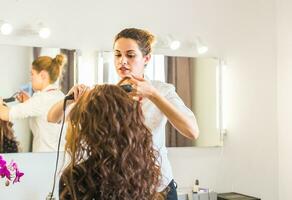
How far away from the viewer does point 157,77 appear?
2.51 metres

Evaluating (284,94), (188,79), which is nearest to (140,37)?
(188,79)

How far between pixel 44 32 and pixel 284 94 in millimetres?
1720

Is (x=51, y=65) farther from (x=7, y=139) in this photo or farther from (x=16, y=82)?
(x=7, y=139)

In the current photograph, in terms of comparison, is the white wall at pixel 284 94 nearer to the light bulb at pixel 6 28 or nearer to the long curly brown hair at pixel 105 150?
the light bulb at pixel 6 28

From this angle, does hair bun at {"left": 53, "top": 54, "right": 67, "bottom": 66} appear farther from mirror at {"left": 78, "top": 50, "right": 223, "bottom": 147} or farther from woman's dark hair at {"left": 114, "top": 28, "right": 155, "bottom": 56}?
woman's dark hair at {"left": 114, "top": 28, "right": 155, "bottom": 56}

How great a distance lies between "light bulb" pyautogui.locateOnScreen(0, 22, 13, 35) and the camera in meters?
2.18

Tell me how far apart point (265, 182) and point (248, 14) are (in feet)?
4.02

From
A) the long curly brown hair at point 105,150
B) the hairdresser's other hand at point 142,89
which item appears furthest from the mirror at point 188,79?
the long curly brown hair at point 105,150

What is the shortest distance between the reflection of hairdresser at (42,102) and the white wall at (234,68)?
297 mm

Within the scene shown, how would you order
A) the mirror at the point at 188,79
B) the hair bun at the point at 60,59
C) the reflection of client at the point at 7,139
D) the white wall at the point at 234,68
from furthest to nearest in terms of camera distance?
1. the white wall at the point at 234,68
2. the mirror at the point at 188,79
3. the hair bun at the point at 60,59
4. the reflection of client at the point at 7,139

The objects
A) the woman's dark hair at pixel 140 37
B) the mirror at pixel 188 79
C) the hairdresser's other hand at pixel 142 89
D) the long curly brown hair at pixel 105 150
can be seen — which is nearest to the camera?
the long curly brown hair at pixel 105 150

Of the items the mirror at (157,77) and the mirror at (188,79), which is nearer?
the mirror at (157,77)

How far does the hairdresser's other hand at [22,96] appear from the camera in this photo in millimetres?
2201

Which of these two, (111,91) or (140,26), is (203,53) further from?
(111,91)
